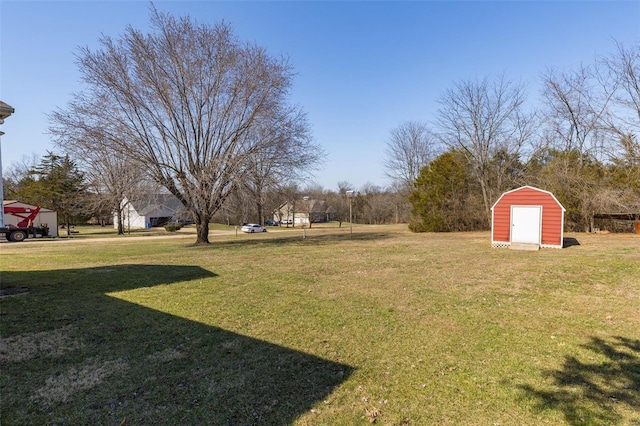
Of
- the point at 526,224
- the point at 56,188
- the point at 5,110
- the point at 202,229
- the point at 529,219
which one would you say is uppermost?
the point at 56,188

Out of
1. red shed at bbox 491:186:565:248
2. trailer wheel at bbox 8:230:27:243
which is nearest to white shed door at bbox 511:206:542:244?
red shed at bbox 491:186:565:248

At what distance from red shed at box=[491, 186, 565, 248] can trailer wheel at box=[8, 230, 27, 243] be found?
107 ft

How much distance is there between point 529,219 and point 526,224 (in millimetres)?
264

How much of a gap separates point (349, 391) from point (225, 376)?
1.35 m

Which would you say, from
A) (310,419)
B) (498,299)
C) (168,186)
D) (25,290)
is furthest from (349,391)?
(168,186)

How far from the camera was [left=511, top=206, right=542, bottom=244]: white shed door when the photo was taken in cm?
1556

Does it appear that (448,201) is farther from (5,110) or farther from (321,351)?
(5,110)

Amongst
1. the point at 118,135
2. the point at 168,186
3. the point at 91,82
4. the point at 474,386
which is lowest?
the point at 474,386

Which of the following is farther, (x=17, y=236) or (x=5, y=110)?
(x=17, y=236)

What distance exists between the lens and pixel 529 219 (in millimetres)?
15781

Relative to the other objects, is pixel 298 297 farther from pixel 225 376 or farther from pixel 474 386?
pixel 474 386

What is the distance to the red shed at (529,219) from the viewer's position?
15.1 m

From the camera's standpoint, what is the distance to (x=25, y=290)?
7.09 metres

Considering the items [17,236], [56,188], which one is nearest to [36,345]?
[17,236]
